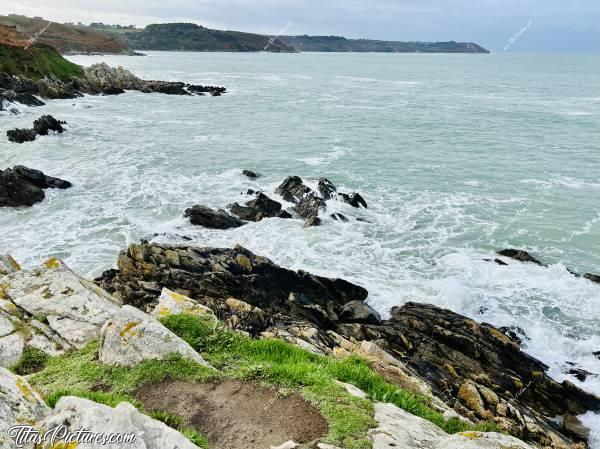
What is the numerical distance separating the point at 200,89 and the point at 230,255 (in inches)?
3381

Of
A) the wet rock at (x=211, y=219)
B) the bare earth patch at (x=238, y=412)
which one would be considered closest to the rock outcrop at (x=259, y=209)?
the wet rock at (x=211, y=219)

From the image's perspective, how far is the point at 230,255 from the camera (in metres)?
22.7

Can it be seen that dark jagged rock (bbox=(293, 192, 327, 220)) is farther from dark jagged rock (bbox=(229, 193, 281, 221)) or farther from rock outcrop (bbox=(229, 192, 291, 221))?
dark jagged rock (bbox=(229, 193, 281, 221))

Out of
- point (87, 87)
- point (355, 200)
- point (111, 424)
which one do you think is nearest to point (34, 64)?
point (87, 87)

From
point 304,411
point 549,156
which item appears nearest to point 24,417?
point 304,411

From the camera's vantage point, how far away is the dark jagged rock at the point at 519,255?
2608 cm

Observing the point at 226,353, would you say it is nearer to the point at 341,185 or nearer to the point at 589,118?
the point at 341,185

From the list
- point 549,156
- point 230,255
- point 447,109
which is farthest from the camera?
point 447,109

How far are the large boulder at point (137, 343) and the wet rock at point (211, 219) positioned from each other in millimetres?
19808

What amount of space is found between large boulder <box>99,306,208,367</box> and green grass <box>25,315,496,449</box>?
0.19m

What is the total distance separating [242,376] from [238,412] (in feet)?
3.53

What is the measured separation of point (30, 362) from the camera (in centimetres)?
1030

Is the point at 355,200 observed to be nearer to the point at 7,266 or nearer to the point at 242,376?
the point at 7,266

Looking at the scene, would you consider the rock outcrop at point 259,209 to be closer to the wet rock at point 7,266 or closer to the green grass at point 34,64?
the wet rock at point 7,266
